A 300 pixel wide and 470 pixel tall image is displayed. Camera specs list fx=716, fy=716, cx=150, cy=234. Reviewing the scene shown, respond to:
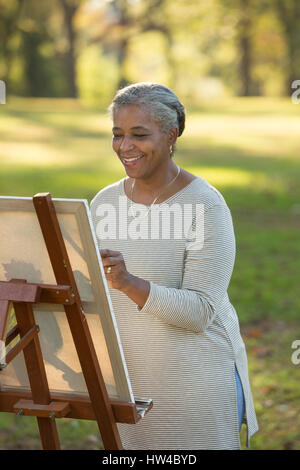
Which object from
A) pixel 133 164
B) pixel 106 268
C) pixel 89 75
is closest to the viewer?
pixel 106 268

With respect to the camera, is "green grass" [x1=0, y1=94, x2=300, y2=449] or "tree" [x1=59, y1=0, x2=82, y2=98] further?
"tree" [x1=59, y1=0, x2=82, y2=98]

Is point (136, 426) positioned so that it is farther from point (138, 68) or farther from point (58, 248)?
point (138, 68)

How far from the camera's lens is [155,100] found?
2.53m

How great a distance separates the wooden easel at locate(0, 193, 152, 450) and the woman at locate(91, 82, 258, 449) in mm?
333

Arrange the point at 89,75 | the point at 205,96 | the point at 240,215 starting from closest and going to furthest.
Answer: the point at 240,215 < the point at 89,75 < the point at 205,96

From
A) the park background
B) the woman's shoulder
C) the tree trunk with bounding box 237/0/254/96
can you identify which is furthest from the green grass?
the tree trunk with bounding box 237/0/254/96

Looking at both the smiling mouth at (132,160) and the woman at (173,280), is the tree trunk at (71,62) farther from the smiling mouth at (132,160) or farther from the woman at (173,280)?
→ the smiling mouth at (132,160)

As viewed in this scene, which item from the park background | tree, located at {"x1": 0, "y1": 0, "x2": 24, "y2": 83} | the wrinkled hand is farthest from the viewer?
tree, located at {"x1": 0, "y1": 0, "x2": 24, "y2": 83}

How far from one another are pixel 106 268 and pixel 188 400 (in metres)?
0.70

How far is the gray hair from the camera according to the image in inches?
99.3

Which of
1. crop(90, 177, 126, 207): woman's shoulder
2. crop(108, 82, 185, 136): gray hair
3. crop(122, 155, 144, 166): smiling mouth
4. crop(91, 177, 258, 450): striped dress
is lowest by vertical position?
crop(91, 177, 258, 450): striped dress

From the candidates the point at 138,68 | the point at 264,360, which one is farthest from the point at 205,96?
the point at 264,360

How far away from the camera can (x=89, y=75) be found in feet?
62.6

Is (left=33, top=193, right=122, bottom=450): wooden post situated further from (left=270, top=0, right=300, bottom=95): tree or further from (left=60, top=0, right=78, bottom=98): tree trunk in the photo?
(left=270, top=0, right=300, bottom=95): tree
